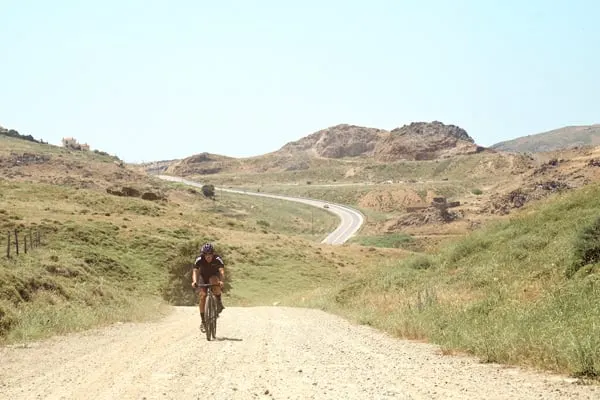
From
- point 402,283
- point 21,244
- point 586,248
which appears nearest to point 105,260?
point 21,244

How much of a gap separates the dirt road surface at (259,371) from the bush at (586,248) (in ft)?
17.1

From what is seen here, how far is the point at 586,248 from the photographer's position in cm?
1600

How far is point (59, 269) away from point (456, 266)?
17.1 metres

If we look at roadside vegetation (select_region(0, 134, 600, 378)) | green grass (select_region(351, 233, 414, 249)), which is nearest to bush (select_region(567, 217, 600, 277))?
roadside vegetation (select_region(0, 134, 600, 378))

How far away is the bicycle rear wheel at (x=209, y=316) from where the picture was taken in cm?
1509

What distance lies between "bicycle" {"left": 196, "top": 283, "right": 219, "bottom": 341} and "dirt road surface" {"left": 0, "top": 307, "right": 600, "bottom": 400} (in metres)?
0.36

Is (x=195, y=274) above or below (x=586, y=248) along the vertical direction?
below

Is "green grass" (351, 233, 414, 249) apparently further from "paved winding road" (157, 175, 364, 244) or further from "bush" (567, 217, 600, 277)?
"bush" (567, 217, 600, 277)

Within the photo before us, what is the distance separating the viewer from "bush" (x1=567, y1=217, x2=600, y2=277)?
15797 mm

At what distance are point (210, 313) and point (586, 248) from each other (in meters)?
9.96

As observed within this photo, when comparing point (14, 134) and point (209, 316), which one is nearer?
point (209, 316)

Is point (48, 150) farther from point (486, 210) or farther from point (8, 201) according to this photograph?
point (486, 210)

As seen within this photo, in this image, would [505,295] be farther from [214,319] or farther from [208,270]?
[208,270]

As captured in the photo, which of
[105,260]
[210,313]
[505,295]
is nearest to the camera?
[210,313]
